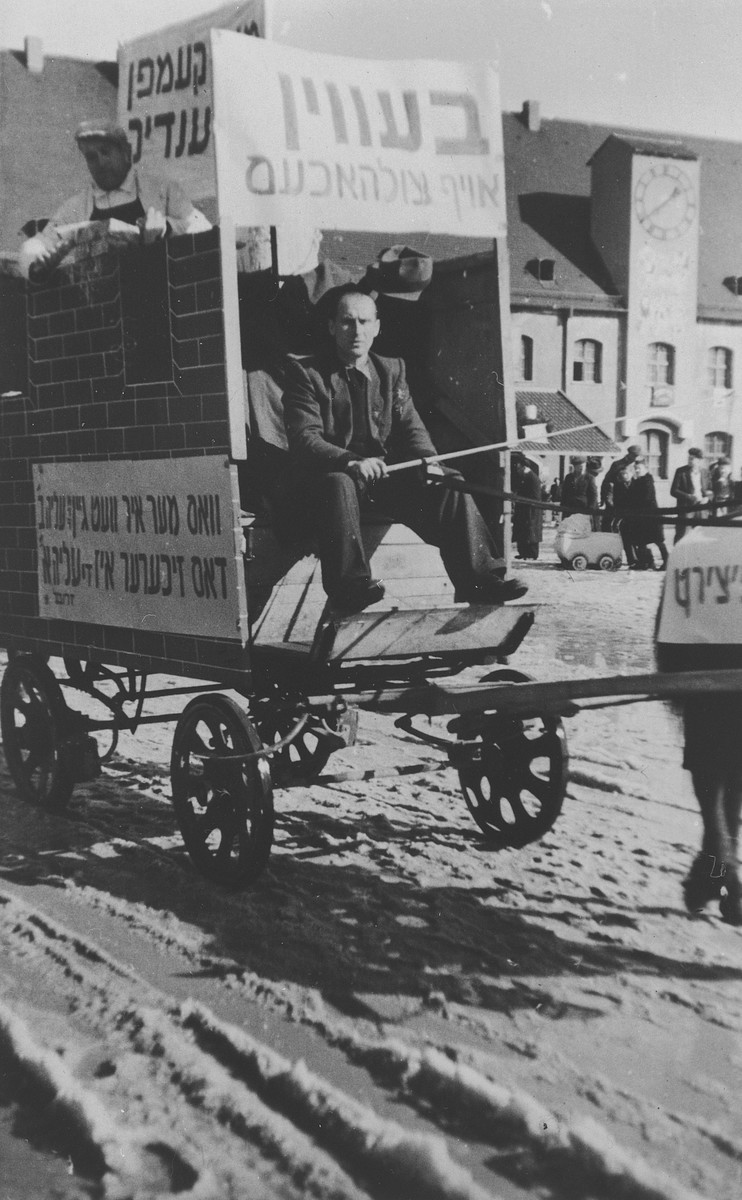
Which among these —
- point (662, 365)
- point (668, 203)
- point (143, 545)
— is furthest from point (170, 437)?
point (662, 365)

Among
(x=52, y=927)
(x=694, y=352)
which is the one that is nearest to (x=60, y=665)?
(x=52, y=927)

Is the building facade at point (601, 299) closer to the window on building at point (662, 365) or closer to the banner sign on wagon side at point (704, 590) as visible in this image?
the window on building at point (662, 365)

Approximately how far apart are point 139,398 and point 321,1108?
2783 millimetres

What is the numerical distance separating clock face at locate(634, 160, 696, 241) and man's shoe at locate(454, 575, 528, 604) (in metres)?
6.86

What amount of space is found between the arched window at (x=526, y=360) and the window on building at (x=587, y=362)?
118cm

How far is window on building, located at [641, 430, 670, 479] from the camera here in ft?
67.6

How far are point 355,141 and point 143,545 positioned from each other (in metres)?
1.74

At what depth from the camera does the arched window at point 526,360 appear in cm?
2809

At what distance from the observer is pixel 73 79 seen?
637cm

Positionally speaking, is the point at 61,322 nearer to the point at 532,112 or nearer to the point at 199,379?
the point at 199,379

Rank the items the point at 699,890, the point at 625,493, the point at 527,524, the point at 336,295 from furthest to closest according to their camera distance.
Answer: the point at 625,493
the point at 527,524
the point at 336,295
the point at 699,890

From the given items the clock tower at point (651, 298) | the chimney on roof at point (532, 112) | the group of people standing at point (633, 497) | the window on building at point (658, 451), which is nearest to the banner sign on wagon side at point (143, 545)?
the chimney on roof at point (532, 112)

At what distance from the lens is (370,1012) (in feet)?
10.4

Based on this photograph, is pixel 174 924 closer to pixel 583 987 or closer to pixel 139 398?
pixel 583 987
